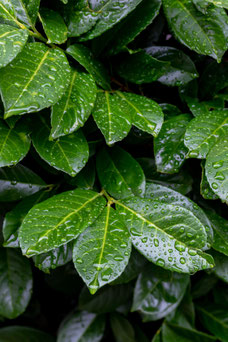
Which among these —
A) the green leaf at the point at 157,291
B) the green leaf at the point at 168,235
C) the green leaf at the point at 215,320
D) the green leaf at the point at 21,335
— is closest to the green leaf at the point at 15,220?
the green leaf at the point at 168,235

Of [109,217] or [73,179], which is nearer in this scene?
[109,217]

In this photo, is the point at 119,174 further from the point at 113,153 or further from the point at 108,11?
the point at 108,11

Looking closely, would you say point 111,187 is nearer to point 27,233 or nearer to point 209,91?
point 27,233

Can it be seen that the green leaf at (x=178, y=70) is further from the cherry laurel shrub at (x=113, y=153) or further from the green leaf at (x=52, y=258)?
the green leaf at (x=52, y=258)

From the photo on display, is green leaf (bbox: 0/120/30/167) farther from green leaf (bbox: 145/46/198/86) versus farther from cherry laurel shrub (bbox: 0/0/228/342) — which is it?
green leaf (bbox: 145/46/198/86)

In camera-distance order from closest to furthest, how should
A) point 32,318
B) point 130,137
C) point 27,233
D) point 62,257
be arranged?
point 27,233 < point 62,257 < point 130,137 < point 32,318

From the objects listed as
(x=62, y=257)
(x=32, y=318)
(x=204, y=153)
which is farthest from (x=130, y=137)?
(x=32, y=318)
